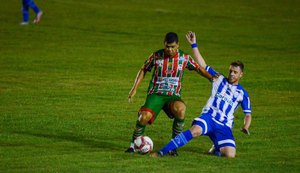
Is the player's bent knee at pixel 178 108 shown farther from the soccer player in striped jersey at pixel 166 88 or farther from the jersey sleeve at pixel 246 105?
the jersey sleeve at pixel 246 105

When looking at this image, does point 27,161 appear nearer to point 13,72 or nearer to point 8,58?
point 13,72

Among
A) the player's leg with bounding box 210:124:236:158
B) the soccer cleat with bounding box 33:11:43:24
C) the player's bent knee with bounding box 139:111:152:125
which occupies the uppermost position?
the soccer cleat with bounding box 33:11:43:24

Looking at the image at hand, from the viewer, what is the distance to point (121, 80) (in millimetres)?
22703

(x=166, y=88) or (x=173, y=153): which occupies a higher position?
(x=166, y=88)

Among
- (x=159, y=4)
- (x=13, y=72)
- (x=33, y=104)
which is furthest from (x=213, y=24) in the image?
(x=33, y=104)

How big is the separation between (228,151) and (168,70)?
1705mm

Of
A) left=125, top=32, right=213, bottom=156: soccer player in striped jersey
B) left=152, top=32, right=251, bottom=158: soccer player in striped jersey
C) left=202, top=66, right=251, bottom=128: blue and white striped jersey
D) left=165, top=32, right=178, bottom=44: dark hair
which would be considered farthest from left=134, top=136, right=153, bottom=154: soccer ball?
left=165, top=32, right=178, bottom=44: dark hair

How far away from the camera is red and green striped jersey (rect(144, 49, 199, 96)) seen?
13.7 m

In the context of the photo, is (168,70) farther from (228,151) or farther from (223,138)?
(228,151)

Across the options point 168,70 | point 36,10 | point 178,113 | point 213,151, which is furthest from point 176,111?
point 36,10

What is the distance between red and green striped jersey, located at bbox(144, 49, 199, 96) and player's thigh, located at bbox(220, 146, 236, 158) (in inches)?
48.9

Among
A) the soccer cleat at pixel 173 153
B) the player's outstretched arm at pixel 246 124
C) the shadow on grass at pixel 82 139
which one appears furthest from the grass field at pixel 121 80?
the player's outstretched arm at pixel 246 124

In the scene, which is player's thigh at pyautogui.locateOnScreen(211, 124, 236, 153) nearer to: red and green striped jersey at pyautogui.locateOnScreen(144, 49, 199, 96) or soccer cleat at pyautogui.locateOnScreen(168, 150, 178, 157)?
soccer cleat at pyautogui.locateOnScreen(168, 150, 178, 157)

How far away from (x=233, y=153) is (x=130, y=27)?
21787mm
